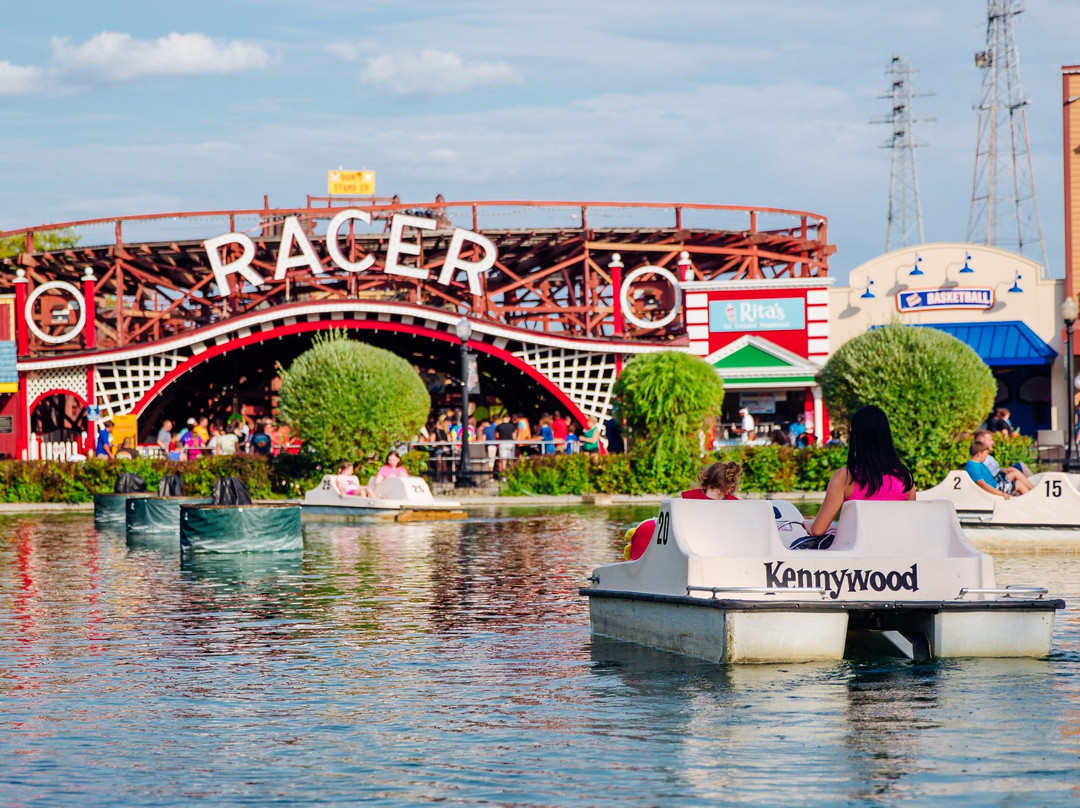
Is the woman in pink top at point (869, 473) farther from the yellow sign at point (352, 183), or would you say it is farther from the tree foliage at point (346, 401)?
the yellow sign at point (352, 183)

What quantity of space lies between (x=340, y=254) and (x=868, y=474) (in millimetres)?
32527

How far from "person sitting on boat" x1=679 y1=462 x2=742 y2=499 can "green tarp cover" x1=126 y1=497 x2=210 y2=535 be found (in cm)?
1468

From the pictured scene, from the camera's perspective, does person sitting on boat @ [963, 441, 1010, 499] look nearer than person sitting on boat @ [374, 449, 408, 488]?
Yes

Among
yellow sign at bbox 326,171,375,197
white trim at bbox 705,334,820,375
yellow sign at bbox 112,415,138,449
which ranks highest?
yellow sign at bbox 326,171,375,197

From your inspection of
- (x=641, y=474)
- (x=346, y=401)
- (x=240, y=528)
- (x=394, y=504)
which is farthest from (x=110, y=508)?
(x=641, y=474)

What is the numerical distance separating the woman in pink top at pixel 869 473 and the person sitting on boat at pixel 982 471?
8.55m

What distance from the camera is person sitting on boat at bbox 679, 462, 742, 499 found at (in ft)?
35.4

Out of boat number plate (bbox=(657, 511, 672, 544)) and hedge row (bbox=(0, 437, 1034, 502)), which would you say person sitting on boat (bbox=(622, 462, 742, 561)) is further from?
hedge row (bbox=(0, 437, 1034, 502))

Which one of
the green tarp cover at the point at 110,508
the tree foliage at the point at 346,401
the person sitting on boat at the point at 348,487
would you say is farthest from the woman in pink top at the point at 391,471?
the tree foliage at the point at 346,401

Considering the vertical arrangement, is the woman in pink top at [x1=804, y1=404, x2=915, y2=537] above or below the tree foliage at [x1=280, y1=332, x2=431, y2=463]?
below

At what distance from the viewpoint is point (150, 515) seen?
2383 cm

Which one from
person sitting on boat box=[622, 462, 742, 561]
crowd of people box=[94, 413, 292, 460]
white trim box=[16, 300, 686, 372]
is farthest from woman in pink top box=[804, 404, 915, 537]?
white trim box=[16, 300, 686, 372]

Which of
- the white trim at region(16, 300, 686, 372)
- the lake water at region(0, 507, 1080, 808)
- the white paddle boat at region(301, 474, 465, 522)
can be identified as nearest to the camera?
the lake water at region(0, 507, 1080, 808)

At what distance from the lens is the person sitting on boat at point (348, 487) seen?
87.8 feet
